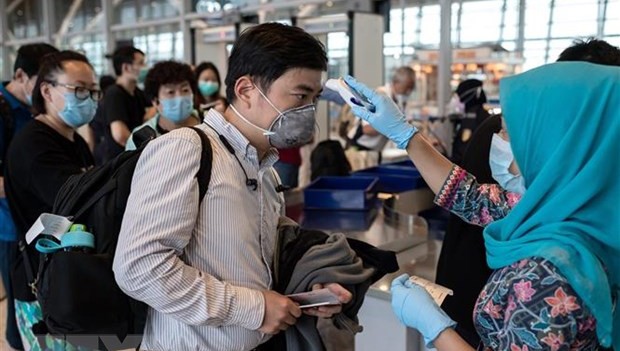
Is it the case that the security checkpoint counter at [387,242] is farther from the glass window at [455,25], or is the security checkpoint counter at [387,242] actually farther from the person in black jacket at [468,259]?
the glass window at [455,25]

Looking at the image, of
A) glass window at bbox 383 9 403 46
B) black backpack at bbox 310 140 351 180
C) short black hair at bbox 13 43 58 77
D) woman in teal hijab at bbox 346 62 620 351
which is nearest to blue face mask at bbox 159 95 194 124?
short black hair at bbox 13 43 58 77

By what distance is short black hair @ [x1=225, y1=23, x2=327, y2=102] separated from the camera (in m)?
1.17

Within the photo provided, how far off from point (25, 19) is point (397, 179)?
392 inches

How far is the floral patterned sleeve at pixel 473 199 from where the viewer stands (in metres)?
1.52

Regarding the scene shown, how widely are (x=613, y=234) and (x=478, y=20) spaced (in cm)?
497

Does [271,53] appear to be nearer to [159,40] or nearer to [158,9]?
[158,9]

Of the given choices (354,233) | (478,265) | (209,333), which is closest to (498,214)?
(478,265)

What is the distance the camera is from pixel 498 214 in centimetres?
151

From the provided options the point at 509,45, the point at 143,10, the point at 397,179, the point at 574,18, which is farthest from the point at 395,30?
the point at 143,10

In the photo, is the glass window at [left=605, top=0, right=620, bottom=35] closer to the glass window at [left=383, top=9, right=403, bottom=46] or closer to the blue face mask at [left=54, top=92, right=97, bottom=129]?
the glass window at [left=383, top=9, right=403, bottom=46]

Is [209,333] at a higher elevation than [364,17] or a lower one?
lower

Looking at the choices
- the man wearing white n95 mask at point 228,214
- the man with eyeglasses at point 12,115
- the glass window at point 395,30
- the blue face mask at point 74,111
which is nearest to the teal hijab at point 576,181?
the man wearing white n95 mask at point 228,214

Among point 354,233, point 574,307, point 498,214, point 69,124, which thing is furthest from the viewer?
point 354,233

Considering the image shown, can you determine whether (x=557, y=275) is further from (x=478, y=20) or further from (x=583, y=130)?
(x=478, y=20)
